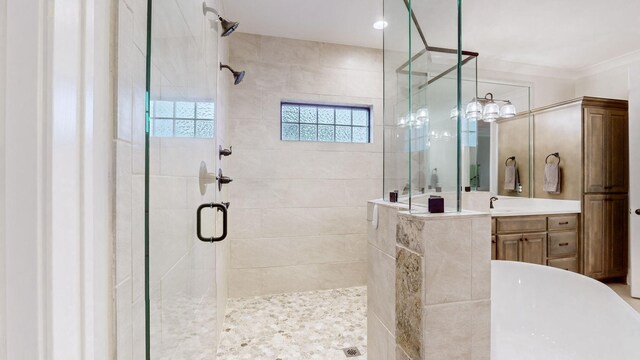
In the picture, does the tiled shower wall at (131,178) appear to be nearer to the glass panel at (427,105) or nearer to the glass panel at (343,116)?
the glass panel at (427,105)

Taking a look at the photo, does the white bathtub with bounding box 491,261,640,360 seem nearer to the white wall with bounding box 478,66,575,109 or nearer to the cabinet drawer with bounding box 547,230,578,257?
the cabinet drawer with bounding box 547,230,578,257

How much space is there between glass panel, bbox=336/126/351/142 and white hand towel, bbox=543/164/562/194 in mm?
2371

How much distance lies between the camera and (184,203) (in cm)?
104

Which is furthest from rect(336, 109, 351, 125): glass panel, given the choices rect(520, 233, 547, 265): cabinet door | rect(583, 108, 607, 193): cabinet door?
rect(583, 108, 607, 193): cabinet door

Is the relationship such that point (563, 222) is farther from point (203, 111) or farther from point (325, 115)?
point (203, 111)

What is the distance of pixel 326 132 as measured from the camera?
131 inches

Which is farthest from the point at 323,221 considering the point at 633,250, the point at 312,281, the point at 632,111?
the point at 632,111

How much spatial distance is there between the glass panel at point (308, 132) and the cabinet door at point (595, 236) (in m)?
3.05

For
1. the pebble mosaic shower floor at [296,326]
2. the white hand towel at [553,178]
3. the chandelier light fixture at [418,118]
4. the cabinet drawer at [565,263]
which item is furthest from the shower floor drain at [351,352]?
the white hand towel at [553,178]

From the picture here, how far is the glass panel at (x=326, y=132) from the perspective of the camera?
3309mm

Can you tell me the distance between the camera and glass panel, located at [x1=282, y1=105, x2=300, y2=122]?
321 centimetres

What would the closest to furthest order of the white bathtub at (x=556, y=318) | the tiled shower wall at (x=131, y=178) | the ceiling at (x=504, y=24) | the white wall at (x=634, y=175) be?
the tiled shower wall at (x=131, y=178), the white bathtub at (x=556, y=318), the ceiling at (x=504, y=24), the white wall at (x=634, y=175)

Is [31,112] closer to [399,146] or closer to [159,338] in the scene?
[159,338]

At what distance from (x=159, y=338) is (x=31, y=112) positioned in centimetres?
63
